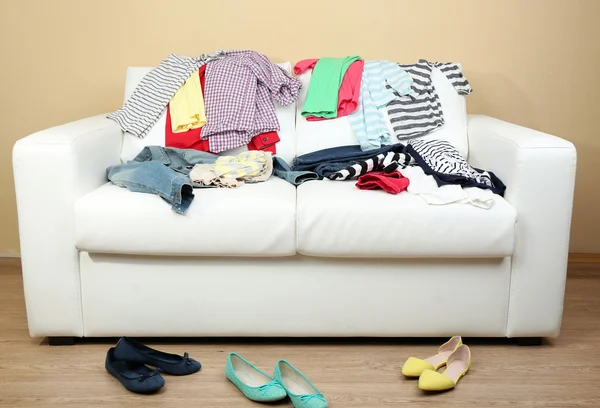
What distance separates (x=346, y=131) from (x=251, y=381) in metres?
1.10

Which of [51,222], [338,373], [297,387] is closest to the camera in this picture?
[297,387]

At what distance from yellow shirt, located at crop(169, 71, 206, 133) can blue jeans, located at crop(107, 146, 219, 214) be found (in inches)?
4.9

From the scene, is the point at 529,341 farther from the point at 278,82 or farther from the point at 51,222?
the point at 51,222

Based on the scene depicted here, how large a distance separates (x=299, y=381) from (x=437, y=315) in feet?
1.71

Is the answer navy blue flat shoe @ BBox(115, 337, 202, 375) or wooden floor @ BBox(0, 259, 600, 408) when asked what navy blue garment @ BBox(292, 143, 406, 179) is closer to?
wooden floor @ BBox(0, 259, 600, 408)

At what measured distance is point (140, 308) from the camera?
233 centimetres

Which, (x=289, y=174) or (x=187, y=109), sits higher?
(x=187, y=109)

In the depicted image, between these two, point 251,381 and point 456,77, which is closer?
point 251,381

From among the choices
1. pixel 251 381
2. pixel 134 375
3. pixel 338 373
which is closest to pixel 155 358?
pixel 134 375

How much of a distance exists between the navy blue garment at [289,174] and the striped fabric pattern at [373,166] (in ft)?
0.24

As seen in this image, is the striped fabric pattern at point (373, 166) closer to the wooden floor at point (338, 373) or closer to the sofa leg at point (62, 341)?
the wooden floor at point (338, 373)

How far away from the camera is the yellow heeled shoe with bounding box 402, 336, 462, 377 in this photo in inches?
84.0

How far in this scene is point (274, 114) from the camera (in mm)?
2834

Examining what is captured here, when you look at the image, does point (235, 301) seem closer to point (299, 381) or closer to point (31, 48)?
point (299, 381)
